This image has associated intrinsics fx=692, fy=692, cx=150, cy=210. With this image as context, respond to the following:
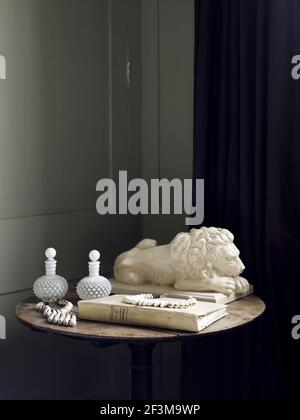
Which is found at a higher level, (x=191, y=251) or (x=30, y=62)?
(x=30, y=62)

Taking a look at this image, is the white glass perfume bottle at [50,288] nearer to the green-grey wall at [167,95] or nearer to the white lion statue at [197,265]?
the white lion statue at [197,265]

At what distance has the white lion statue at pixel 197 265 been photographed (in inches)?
72.6

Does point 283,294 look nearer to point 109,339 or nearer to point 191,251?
point 191,251

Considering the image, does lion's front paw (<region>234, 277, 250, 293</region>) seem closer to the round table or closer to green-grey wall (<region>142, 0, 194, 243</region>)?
the round table

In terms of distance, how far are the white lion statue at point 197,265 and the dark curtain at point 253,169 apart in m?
0.19

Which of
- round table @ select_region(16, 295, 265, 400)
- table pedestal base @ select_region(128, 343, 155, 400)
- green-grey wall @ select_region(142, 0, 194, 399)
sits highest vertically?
green-grey wall @ select_region(142, 0, 194, 399)

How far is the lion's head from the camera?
6.05 feet

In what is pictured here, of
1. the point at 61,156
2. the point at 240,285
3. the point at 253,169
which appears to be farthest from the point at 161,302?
the point at 61,156

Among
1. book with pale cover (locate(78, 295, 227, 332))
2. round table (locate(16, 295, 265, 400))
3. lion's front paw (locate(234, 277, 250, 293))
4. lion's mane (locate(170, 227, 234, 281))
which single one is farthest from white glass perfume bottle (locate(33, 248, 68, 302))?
lion's front paw (locate(234, 277, 250, 293))

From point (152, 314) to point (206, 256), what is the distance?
0.94ft

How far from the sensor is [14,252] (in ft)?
6.89

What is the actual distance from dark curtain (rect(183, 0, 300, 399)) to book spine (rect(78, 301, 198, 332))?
0.52m

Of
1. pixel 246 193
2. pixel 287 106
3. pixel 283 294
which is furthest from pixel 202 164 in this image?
pixel 283 294

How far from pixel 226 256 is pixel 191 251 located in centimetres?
10
